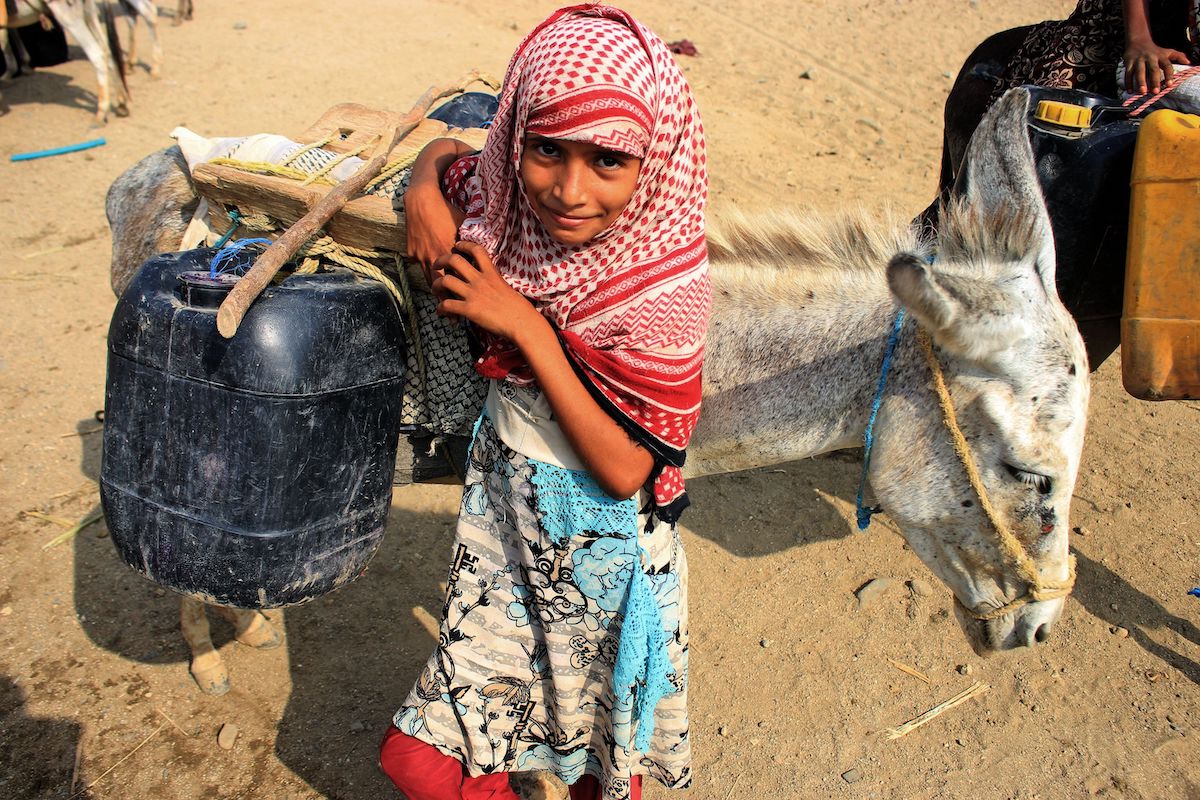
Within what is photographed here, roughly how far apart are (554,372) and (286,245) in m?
0.66

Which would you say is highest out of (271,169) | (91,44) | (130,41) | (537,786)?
(271,169)

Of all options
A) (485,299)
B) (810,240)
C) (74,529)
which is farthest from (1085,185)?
(74,529)

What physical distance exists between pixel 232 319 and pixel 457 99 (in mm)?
1532

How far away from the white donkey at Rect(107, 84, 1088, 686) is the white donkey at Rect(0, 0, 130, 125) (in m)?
8.84

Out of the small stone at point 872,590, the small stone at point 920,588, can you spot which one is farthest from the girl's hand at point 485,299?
the small stone at point 920,588

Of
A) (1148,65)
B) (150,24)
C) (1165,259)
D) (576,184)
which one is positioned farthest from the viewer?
(150,24)

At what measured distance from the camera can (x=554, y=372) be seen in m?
1.44

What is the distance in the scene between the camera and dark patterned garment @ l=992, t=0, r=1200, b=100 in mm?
3236

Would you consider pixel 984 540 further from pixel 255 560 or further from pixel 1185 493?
pixel 1185 493

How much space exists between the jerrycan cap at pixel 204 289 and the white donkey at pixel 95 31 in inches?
331

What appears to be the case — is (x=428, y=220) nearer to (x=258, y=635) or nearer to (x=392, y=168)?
(x=392, y=168)

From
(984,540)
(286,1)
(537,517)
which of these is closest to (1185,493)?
(984,540)

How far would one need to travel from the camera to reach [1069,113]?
2.47m

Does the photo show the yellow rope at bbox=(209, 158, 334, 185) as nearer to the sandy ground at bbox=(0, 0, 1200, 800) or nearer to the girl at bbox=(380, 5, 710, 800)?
the girl at bbox=(380, 5, 710, 800)
